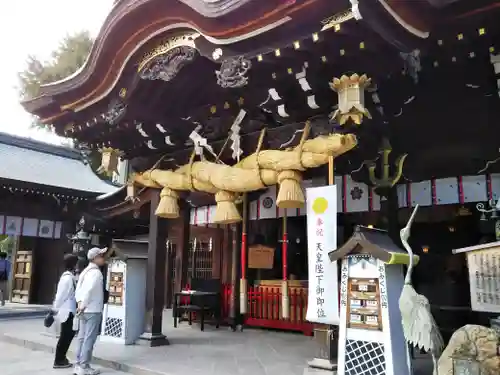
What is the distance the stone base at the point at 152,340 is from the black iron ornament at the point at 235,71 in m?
4.39

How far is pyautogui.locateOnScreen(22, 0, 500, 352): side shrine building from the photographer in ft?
15.4

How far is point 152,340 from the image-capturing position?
718 centimetres

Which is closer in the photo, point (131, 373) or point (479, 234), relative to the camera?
point (131, 373)

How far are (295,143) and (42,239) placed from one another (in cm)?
1133

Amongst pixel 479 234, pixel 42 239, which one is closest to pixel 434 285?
pixel 479 234

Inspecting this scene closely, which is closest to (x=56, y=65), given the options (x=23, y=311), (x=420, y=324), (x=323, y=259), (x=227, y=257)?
(x=23, y=311)

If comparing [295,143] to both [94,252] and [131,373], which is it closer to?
[94,252]

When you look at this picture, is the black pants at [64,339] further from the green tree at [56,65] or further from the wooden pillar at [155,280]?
the green tree at [56,65]

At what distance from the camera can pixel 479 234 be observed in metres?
8.67

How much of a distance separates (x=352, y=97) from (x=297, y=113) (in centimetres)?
119

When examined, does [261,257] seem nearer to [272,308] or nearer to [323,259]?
[272,308]

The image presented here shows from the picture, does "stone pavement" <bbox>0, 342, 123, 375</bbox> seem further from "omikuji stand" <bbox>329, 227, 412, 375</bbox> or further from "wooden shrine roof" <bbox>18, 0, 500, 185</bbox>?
"wooden shrine roof" <bbox>18, 0, 500, 185</bbox>

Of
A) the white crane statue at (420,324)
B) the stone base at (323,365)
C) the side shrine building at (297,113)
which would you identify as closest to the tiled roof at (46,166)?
the side shrine building at (297,113)

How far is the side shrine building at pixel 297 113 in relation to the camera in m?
4.68
